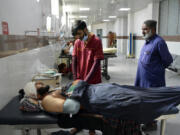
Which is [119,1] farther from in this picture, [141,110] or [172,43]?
[141,110]

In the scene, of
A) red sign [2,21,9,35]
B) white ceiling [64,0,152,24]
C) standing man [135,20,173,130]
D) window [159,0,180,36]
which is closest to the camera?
red sign [2,21,9,35]

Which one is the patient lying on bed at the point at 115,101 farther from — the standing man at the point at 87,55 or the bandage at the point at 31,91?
the standing man at the point at 87,55

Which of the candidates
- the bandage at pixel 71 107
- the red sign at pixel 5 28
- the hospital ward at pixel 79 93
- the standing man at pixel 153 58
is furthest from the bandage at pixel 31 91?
the standing man at pixel 153 58

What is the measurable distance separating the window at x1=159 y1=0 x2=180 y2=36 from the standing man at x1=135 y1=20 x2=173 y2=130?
4.42m

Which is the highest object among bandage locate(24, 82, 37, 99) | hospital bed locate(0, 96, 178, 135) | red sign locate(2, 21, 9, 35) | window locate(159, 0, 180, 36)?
window locate(159, 0, 180, 36)

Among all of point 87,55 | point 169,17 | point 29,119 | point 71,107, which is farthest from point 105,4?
point 29,119

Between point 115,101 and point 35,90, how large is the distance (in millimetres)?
835

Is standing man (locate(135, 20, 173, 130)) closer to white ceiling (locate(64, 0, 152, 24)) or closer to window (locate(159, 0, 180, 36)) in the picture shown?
window (locate(159, 0, 180, 36))

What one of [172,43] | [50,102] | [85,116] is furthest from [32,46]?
[172,43]

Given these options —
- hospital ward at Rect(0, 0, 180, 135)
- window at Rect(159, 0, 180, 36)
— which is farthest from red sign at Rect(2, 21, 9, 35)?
window at Rect(159, 0, 180, 36)

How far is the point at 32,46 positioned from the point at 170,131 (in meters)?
2.32

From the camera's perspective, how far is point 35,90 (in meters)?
1.78

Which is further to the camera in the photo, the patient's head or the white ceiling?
the white ceiling

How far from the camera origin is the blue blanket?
1.44m
